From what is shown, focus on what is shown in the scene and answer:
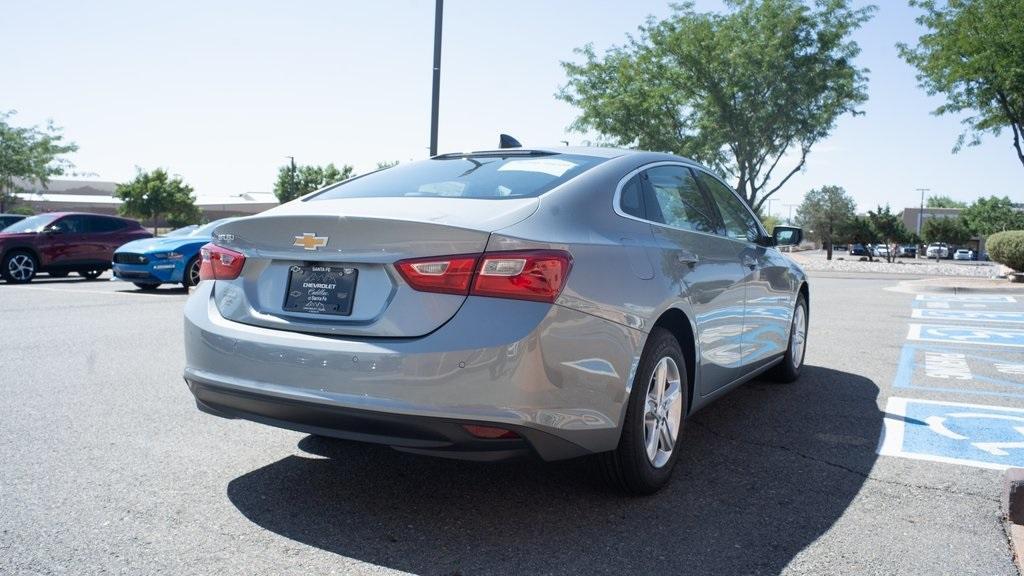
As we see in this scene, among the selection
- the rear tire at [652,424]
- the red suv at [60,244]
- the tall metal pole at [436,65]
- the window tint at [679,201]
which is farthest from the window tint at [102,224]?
the rear tire at [652,424]

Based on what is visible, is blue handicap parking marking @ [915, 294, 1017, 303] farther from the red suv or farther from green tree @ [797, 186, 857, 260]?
green tree @ [797, 186, 857, 260]

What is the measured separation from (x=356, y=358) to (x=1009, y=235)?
77.5 feet

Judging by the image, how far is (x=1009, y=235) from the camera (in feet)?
72.3

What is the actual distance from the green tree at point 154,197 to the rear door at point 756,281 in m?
71.1

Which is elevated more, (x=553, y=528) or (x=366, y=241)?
(x=366, y=241)

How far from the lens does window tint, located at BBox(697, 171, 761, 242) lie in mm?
5018

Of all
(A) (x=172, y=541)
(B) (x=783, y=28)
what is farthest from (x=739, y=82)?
(A) (x=172, y=541)

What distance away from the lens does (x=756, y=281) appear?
5.16 meters

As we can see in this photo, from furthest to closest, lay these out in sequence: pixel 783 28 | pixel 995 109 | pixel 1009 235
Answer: pixel 783 28 < pixel 995 109 < pixel 1009 235

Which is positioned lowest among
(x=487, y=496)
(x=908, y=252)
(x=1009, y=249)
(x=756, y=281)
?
(x=487, y=496)

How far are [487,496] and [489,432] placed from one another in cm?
81

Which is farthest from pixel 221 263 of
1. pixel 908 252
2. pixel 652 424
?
pixel 908 252

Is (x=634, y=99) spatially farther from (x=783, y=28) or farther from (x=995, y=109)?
(x=995, y=109)

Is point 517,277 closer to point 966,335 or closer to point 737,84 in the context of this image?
point 966,335
